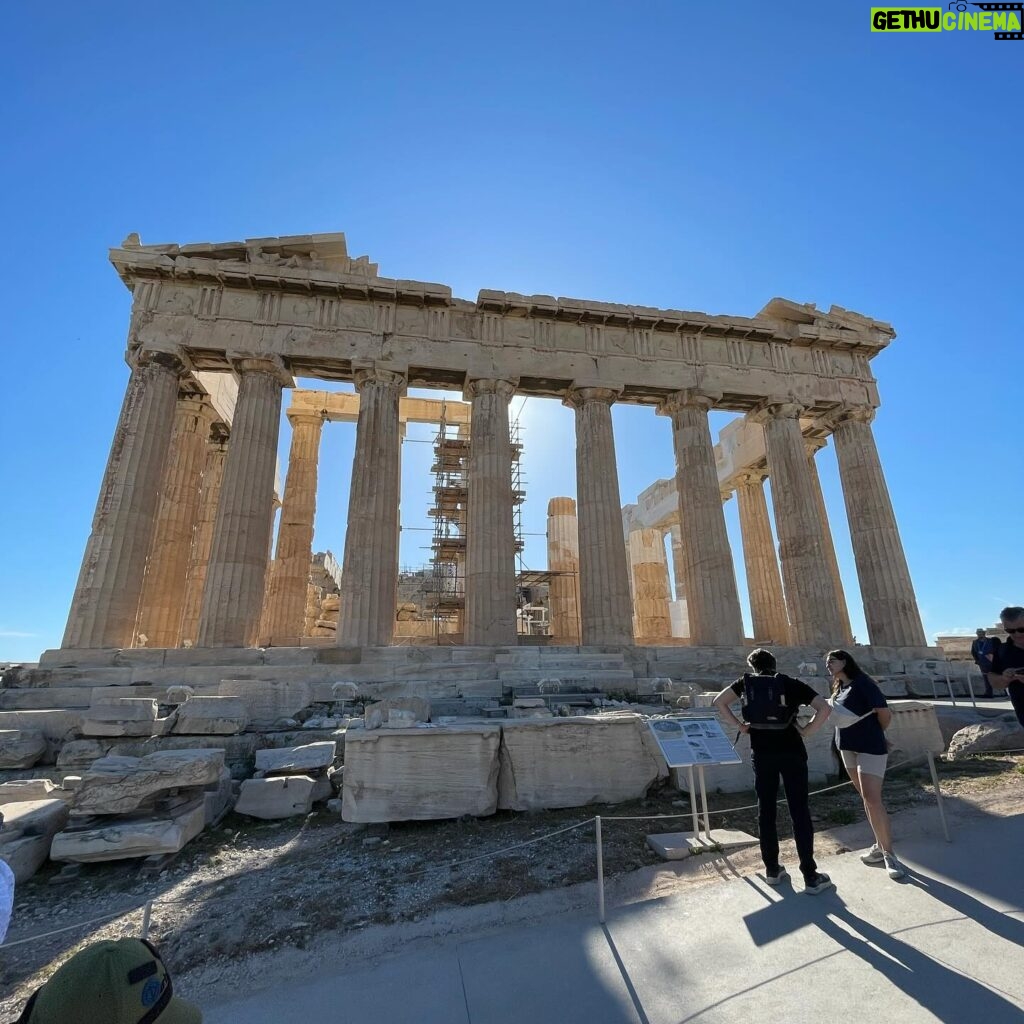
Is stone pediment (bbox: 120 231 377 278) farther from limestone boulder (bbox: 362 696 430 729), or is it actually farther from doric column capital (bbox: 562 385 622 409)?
limestone boulder (bbox: 362 696 430 729)

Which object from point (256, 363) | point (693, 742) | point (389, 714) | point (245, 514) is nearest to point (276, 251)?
point (256, 363)

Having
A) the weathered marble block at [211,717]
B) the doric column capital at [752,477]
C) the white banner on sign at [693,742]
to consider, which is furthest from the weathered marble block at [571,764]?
the doric column capital at [752,477]

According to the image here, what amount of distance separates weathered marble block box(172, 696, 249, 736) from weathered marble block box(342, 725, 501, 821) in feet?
10.5

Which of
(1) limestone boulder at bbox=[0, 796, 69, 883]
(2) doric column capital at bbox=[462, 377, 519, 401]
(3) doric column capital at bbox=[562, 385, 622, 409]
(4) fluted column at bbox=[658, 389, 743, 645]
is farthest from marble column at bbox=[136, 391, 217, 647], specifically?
(4) fluted column at bbox=[658, 389, 743, 645]

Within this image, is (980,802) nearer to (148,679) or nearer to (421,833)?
(421,833)

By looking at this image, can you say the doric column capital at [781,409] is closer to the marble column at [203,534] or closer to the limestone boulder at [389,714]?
the limestone boulder at [389,714]

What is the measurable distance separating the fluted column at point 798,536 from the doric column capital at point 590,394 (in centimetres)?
590

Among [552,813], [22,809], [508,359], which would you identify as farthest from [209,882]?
[508,359]

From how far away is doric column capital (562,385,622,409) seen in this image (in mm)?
19062

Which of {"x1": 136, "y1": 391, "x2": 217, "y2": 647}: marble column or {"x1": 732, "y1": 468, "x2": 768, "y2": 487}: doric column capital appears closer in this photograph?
{"x1": 136, "y1": 391, "x2": 217, "y2": 647}: marble column

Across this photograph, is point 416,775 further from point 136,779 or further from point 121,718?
point 121,718

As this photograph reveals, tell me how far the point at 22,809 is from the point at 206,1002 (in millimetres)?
4193

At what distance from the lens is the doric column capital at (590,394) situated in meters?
19.1

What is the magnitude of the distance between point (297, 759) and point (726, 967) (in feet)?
19.4
